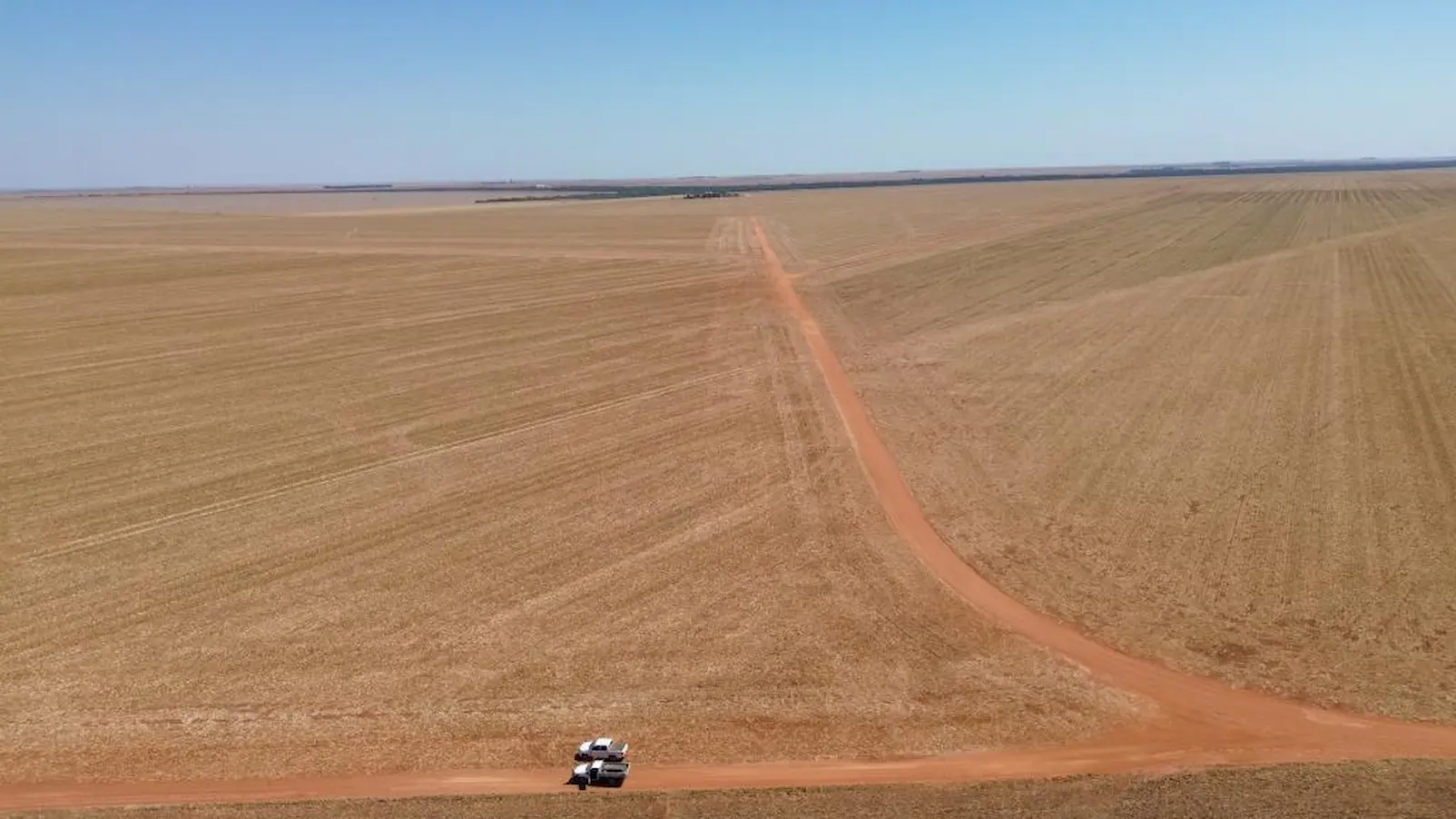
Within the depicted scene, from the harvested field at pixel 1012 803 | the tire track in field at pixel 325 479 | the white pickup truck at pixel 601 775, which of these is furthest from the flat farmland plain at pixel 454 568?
the harvested field at pixel 1012 803

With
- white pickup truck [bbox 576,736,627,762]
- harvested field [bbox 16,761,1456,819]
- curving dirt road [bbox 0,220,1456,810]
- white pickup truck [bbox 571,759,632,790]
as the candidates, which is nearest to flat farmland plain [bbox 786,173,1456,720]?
curving dirt road [bbox 0,220,1456,810]

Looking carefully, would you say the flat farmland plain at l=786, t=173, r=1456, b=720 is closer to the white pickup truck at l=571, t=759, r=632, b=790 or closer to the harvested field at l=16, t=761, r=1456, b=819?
the harvested field at l=16, t=761, r=1456, b=819

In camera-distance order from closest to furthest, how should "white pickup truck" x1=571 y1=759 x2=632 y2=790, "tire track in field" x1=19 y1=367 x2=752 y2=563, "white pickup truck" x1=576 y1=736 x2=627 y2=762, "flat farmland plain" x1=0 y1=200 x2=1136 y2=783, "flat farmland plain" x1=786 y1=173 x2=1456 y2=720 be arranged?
"white pickup truck" x1=571 y1=759 x2=632 y2=790, "white pickup truck" x1=576 y1=736 x2=627 y2=762, "flat farmland plain" x1=0 y1=200 x2=1136 y2=783, "flat farmland plain" x1=786 y1=173 x2=1456 y2=720, "tire track in field" x1=19 y1=367 x2=752 y2=563

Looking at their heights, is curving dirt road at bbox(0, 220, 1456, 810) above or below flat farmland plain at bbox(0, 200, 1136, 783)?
below

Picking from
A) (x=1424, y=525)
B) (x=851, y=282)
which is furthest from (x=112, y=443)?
(x=851, y=282)

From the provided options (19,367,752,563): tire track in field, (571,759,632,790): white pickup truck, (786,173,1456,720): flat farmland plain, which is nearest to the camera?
(571,759,632,790): white pickup truck

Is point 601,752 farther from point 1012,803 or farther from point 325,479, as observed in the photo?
point 325,479

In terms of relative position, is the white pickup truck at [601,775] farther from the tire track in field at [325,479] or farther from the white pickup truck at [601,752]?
the tire track in field at [325,479]
